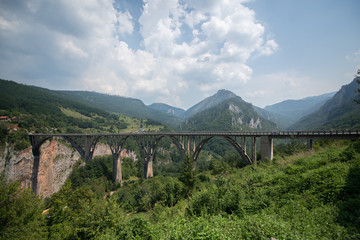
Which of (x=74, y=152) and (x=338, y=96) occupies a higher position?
(x=338, y=96)

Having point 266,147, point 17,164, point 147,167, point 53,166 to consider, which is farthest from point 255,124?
point 17,164

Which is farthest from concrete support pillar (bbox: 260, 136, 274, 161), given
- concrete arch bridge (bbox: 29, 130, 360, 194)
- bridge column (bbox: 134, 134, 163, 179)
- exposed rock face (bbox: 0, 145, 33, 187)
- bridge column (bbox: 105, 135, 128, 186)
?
exposed rock face (bbox: 0, 145, 33, 187)

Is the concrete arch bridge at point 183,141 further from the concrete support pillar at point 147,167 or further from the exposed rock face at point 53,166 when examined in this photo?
the exposed rock face at point 53,166

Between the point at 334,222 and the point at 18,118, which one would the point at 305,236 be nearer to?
the point at 334,222

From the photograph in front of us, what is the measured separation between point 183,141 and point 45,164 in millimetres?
53791

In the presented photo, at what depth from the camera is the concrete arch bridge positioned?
63.3ft

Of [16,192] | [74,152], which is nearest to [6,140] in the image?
[74,152]

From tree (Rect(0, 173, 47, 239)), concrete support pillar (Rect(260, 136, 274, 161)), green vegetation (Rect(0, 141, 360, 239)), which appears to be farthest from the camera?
concrete support pillar (Rect(260, 136, 274, 161))

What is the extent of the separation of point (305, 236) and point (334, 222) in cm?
152

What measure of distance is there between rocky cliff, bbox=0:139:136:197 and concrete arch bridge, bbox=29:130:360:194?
1.61 m

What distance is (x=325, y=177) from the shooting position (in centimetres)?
814

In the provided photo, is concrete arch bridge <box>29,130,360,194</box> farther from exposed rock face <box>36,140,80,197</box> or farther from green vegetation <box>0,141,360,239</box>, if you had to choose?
green vegetation <box>0,141,360,239</box>

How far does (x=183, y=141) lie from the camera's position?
35094mm

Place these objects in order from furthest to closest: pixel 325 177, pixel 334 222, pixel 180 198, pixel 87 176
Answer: pixel 87 176, pixel 180 198, pixel 325 177, pixel 334 222
